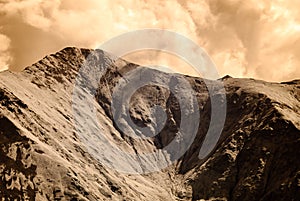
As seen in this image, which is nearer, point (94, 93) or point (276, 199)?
point (276, 199)

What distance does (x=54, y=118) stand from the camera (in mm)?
97062

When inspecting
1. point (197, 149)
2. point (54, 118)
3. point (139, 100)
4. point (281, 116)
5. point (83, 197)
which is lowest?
point (83, 197)

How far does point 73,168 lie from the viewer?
79.7 metres

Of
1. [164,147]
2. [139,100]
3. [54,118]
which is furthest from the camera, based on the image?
[139,100]

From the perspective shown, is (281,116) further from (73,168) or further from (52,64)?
(52,64)

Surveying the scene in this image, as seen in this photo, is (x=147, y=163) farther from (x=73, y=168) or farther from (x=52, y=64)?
(x=52, y=64)

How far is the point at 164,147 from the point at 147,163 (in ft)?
42.3

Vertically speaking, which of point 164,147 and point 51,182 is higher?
point 164,147

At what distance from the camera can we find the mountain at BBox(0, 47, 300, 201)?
3054 inches

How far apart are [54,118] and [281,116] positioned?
54.7 m

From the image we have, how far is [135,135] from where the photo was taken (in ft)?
399

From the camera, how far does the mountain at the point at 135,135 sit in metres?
77.6

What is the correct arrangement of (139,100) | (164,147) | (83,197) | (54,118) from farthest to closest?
(139,100) < (164,147) < (54,118) < (83,197)

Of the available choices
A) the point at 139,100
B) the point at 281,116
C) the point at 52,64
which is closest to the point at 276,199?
A: the point at 281,116
